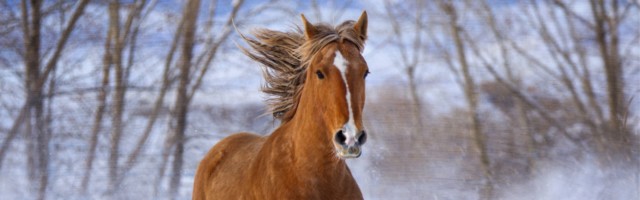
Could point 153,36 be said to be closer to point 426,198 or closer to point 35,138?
point 35,138

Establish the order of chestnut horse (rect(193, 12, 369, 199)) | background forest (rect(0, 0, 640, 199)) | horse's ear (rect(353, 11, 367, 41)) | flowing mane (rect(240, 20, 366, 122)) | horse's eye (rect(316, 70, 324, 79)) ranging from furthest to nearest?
background forest (rect(0, 0, 640, 199)) < flowing mane (rect(240, 20, 366, 122)) < horse's ear (rect(353, 11, 367, 41)) < horse's eye (rect(316, 70, 324, 79)) < chestnut horse (rect(193, 12, 369, 199))

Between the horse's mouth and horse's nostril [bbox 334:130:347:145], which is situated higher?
horse's nostril [bbox 334:130:347:145]

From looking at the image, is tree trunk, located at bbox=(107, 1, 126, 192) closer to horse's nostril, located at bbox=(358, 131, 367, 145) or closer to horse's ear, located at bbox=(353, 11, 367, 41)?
horse's ear, located at bbox=(353, 11, 367, 41)

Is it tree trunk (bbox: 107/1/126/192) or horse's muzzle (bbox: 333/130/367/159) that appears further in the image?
tree trunk (bbox: 107/1/126/192)

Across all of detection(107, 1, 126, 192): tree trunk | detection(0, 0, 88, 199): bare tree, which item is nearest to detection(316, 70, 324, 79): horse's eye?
detection(107, 1, 126, 192): tree trunk

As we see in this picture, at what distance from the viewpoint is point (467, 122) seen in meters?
5.92

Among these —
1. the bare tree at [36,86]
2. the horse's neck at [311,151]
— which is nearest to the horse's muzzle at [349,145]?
the horse's neck at [311,151]

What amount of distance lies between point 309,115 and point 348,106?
31 cm

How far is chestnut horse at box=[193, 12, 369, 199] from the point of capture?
2.46m

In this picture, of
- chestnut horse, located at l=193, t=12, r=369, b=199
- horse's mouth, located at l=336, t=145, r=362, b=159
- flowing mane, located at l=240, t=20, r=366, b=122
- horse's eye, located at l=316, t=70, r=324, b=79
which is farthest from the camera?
flowing mane, located at l=240, t=20, r=366, b=122

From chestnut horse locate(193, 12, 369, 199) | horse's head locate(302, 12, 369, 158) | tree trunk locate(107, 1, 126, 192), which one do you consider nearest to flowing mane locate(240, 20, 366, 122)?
chestnut horse locate(193, 12, 369, 199)

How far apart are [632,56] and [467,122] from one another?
1.36 meters

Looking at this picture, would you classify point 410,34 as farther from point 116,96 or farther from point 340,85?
point 340,85

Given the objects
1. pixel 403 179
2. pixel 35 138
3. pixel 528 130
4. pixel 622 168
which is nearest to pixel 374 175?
pixel 403 179
